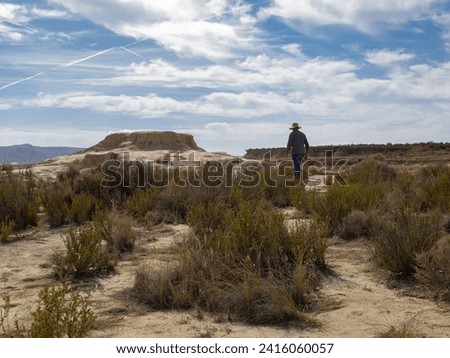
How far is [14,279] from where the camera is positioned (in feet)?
16.6

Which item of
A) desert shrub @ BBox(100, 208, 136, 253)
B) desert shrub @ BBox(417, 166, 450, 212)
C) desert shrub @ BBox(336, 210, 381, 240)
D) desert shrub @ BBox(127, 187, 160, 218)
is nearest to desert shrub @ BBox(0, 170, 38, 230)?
desert shrub @ BBox(127, 187, 160, 218)

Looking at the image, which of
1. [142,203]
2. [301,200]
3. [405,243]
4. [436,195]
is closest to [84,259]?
[405,243]

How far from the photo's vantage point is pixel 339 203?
23.7 ft

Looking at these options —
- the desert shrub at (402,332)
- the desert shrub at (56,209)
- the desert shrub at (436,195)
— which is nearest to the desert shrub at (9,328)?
the desert shrub at (402,332)

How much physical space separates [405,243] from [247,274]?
1.64 m

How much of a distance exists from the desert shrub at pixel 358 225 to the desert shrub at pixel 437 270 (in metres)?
2.05

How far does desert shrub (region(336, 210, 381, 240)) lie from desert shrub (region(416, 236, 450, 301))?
2.05 m

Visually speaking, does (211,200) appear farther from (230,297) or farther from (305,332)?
(305,332)

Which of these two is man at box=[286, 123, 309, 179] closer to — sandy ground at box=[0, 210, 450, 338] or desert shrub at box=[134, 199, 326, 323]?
sandy ground at box=[0, 210, 450, 338]

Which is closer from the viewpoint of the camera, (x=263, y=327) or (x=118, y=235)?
(x=263, y=327)

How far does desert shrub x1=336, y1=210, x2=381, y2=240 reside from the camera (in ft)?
21.3

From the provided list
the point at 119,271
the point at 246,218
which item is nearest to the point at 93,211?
the point at 119,271

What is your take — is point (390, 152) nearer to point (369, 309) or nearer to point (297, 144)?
point (297, 144)

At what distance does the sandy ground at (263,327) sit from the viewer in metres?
3.44
